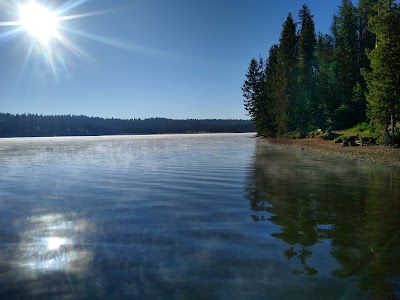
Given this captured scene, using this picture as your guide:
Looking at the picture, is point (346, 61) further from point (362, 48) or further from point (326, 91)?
point (326, 91)

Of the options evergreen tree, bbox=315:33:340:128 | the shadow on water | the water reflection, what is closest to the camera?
the water reflection

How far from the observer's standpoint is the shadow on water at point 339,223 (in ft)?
16.8

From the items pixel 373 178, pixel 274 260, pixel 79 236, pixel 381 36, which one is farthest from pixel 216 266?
pixel 381 36

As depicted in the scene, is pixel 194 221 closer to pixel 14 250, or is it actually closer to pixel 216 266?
pixel 216 266

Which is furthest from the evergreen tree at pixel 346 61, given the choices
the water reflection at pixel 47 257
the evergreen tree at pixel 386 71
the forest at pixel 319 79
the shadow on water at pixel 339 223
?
the water reflection at pixel 47 257

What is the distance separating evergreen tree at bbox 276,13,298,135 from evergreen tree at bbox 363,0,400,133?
28.6 m

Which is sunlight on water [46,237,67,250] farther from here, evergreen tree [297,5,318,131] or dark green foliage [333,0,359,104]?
dark green foliage [333,0,359,104]

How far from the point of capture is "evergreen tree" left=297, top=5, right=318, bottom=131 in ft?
189

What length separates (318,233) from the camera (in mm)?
7121

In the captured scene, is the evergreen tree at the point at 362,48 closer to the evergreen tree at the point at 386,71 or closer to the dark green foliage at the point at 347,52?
the dark green foliage at the point at 347,52

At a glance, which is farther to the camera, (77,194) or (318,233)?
(77,194)

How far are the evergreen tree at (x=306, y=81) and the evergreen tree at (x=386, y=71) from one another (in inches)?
998

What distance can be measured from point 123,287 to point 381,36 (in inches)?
1369

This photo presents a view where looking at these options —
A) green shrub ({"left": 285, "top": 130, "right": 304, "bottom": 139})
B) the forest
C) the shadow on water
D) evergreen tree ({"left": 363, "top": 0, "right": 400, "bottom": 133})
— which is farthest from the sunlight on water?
green shrub ({"left": 285, "top": 130, "right": 304, "bottom": 139})
